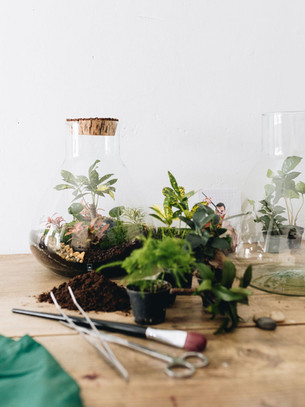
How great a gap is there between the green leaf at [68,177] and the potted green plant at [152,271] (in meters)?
0.32

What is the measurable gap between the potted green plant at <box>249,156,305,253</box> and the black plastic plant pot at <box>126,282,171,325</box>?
26 centimetres

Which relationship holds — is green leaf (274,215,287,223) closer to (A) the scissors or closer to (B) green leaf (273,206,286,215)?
(B) green leaf (273,206,286,215)

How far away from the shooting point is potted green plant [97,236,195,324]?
64cm

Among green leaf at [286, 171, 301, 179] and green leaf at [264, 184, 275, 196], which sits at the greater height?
green leaf at [286, 171, 301, 179]

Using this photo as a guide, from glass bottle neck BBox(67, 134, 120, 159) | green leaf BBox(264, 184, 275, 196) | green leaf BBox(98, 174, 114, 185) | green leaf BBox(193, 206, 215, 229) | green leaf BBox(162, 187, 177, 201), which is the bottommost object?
green leaf BBox(193, 206, 215, 229)

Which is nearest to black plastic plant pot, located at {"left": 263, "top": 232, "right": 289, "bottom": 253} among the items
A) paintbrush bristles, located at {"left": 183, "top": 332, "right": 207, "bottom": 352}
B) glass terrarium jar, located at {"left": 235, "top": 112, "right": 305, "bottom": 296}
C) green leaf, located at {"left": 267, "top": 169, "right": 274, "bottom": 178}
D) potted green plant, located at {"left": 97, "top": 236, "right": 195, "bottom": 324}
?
glass terrarium jar, located at {"left": 235, "top": 112, "right": 305, "bottom": 296}

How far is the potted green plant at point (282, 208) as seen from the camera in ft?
2.68

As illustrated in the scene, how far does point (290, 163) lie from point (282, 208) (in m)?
0.09

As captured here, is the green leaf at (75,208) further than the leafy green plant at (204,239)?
Yes

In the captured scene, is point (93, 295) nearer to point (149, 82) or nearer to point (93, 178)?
point (93, 178)

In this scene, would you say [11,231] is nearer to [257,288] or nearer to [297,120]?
[257,288]

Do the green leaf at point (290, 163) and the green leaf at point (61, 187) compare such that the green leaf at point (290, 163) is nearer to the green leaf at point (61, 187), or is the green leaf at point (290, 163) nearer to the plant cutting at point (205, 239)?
the plant cutting at point (205, 239)

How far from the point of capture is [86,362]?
0.57 metres

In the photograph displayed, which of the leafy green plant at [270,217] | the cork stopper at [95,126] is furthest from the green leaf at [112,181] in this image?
the leafy green plant at [270,217]
